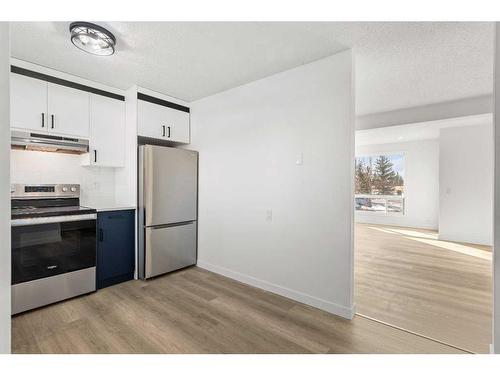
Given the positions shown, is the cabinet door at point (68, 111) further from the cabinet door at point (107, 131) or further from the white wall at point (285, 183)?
the white wall at point (285, 183)

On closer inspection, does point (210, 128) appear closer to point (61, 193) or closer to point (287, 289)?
point (61, 193)

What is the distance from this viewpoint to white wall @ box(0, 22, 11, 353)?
83cm

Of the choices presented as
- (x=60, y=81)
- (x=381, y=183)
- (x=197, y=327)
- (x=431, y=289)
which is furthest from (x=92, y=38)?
(x=381, y=183)

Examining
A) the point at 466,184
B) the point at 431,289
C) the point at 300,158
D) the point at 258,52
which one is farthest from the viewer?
the point at 466,184

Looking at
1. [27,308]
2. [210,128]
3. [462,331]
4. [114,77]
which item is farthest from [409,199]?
[27,308]

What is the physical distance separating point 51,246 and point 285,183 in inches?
95.1

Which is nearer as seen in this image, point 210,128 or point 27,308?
point 27,308

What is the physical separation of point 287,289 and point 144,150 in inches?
92.2

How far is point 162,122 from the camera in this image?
332 centimetres

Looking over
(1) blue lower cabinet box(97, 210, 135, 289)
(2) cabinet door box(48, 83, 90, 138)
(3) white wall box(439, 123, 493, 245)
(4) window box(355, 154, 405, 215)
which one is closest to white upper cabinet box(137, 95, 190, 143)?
(2) cabinet door box(48, 83, 90, 138)

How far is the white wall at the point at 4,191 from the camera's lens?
83cm

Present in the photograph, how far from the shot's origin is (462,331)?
1956 mm

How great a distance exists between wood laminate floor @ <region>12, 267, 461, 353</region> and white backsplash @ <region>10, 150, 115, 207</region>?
1251mm

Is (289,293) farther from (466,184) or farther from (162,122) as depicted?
(466,184)
